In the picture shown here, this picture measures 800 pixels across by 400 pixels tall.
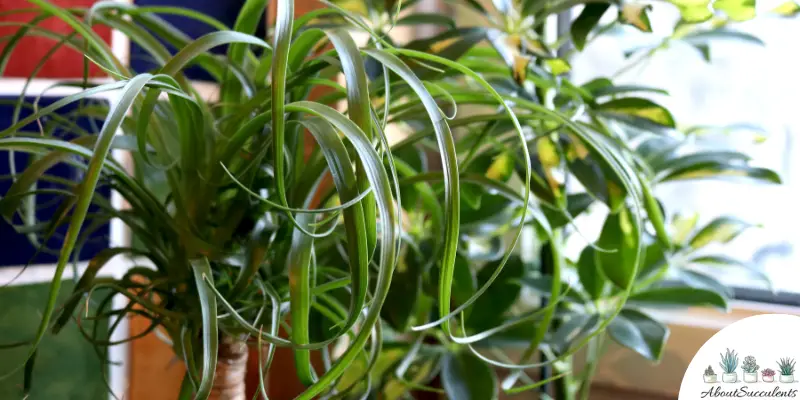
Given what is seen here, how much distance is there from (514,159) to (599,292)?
0.20 meters

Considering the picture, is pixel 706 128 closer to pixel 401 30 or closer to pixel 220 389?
pixel 401 30

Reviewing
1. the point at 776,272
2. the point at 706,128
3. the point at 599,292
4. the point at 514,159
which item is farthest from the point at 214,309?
the point at 776,272

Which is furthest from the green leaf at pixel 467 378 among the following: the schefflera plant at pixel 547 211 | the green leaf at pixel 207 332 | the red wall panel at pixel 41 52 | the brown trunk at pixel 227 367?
the red wall panel at pixel 41 52

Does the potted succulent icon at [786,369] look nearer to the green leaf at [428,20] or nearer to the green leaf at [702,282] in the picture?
the green leaf at [702,282]

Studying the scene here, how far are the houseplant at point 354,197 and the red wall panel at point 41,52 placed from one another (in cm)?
14

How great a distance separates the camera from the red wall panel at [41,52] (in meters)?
0.76

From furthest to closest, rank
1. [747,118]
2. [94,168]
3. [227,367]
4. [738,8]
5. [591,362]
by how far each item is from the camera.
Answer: [747,118] → [591,362] → [738,8] → [227,367] → [94,168]

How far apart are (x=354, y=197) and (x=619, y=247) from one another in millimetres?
411

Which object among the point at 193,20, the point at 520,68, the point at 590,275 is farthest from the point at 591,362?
the point at 193,20

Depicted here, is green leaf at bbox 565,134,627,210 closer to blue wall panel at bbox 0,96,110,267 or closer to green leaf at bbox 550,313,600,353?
green leaf at bbox 550,313,600,353

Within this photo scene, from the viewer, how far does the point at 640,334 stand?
28.9 inches

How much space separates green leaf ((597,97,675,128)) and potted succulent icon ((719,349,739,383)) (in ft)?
0.79

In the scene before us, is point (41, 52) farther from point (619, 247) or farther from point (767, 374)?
point (767, 374)

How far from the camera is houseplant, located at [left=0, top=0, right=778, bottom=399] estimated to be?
436mm
